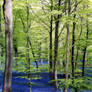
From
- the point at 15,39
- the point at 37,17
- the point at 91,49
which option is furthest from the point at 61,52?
the point at 15,39

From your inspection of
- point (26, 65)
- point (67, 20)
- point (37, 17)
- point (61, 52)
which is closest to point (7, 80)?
point (67, 20)

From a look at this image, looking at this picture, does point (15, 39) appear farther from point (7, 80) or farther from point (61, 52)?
point (7, 80)

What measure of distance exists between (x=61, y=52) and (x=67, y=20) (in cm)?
979

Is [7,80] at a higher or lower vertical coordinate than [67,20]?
lower

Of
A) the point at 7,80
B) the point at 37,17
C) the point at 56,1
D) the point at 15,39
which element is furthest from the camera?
the point at 15,39

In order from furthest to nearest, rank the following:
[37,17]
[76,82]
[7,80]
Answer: [37,17] → [76,82] → [7,80]

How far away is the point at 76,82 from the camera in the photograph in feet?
26.8

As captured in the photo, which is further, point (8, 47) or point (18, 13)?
point (18, 13)

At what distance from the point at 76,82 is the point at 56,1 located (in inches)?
279

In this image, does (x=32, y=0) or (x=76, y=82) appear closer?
(x=76, y=82)

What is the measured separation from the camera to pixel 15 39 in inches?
851

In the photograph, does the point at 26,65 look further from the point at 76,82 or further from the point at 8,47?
the point at 8,47

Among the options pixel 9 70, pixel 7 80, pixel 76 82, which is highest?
pixel 9 70

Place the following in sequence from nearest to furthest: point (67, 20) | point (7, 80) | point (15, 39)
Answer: point (7, 80)
point (67, 20)
point (15, 39)
